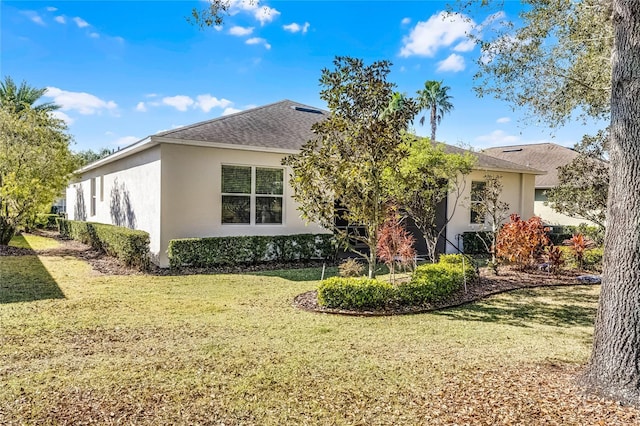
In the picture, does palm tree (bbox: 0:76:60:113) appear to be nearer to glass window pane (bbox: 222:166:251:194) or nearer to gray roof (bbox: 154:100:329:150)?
gray roof (bbox: 154:100:329:150)

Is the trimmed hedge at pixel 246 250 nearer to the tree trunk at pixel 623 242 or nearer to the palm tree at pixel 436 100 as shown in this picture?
the tree trunk at pixel 623 242

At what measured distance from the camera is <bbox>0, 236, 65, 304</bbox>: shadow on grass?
7.63 m

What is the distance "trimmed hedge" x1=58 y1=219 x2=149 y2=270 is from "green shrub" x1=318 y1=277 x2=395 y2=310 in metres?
5.87

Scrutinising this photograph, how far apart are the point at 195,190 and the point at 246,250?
219cm

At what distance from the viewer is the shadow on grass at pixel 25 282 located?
7.63 meters

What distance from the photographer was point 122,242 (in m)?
11.2

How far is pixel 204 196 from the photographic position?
11.4 meters

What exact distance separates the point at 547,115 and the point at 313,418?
30.8ft

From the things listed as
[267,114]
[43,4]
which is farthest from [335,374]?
[267,114]

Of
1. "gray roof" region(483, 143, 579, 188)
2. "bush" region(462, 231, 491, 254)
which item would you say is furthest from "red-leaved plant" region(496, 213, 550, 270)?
"gray roof" region(483, 143, 579, 188)

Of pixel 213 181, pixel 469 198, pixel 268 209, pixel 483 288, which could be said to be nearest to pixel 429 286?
pixel 483 288

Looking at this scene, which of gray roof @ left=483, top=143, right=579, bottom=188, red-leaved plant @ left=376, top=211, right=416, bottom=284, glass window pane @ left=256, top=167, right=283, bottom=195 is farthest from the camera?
gray roof @ left=483, top=143, right=579, bottom=188

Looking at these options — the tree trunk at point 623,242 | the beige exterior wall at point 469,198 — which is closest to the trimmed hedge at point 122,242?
the tree trunk at point 623,242

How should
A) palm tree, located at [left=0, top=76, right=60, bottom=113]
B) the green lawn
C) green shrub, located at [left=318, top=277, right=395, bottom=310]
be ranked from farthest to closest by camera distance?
1. palm tree, located at [left=0, top=76, right=60, bottom=113]
2. green shrub, located at [left=318, top=277, right=395, bottom=310]
3. the green lawn
